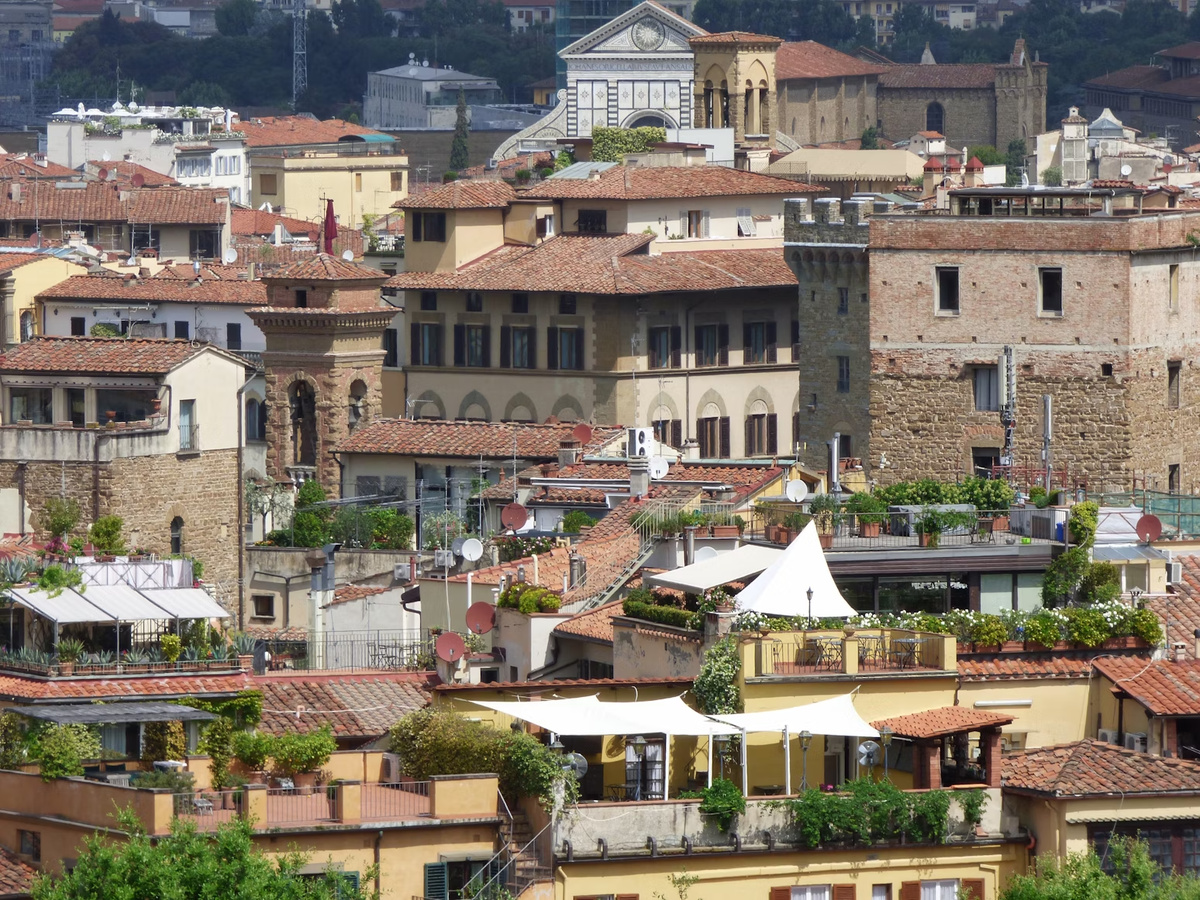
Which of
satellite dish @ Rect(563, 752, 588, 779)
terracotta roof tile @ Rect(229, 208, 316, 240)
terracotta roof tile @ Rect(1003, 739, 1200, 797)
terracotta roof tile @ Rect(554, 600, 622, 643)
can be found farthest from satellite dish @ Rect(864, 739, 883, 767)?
terracotta roof tile @ Rect(229, 208, 316, 240)

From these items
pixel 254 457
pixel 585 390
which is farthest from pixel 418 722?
pixel 585 390

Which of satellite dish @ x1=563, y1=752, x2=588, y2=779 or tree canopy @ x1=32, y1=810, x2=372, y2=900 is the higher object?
satellite dish @ x1=563, y1=752, x2=588, y2=779

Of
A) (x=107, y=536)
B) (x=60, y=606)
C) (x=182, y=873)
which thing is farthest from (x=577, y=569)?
(x=182, y=873)

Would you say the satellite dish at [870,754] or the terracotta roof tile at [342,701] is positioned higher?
the terracotta roof tile at [342,701]

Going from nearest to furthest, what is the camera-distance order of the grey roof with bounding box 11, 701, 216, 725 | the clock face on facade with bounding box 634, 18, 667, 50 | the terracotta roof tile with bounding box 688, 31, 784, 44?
1. the grey roof with bounding box 11, 701, 216, 725
2. the terracotta roof tile with bounding box 688, 31, 784, 44
3. the clock face on facade with bounding box 634, 18, 667, 50

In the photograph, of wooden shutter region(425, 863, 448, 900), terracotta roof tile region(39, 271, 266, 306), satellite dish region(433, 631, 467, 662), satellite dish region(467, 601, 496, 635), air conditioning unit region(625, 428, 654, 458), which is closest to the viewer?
wooden shutter region(425, 863, 448, 900)

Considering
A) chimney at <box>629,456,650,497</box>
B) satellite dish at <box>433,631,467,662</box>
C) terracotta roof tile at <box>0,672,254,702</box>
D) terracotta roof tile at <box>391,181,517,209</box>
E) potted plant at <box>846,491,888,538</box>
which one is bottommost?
terracotta roof tile at <box>0,672,254,702</box>

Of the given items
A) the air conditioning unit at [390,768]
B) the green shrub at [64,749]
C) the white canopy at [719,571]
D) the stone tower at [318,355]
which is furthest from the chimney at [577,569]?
the stone tower at [318,355]

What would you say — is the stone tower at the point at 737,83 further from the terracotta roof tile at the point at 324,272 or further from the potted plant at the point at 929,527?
the potted plant at the point at 929,527

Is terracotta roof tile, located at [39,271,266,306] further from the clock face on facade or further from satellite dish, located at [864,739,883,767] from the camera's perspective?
the clock face on facade

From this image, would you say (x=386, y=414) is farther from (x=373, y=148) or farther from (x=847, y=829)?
(x=373, y=148)

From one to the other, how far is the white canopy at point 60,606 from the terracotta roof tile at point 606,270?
46.1 metres

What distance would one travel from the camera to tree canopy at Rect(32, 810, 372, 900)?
37.0m

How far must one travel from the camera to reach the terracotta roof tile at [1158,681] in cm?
4288
